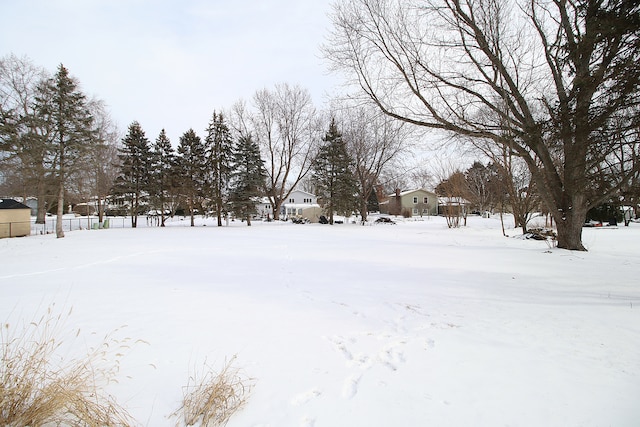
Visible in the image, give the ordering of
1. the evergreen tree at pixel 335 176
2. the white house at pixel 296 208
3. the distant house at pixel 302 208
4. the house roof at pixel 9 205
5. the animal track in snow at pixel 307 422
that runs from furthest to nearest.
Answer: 1. the distant house at pixel 302 208
2. the white house at pixel 296 208
3. the evergreen tree at pixel 335 176
4. the house roof at pixel 9 205
5. the animal track in snow at pixel 307 422

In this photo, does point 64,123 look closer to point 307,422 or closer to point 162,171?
point 162,171

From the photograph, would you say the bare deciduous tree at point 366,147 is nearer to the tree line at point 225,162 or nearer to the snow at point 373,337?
the tree line at point 225,162

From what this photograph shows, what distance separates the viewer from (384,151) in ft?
104

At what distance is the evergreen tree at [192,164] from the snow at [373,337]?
2305 cm

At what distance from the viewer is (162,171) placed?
28.7 m

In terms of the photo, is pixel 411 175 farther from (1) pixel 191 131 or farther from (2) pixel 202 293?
(2) pixel 202 293

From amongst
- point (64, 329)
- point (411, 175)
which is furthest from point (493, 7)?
point (411, 175)

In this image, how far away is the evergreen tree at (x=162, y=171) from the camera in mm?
28203

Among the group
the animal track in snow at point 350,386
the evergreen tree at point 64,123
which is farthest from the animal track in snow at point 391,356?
the evergreen tree at point 64,123

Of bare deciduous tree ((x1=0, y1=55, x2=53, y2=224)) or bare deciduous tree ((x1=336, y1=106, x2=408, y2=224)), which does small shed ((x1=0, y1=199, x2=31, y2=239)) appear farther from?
bare deciduous tree ((x1=336, y1=106, x2=408, y2=224))

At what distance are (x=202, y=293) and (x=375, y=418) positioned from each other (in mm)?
4109

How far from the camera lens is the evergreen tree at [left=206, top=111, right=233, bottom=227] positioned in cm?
2952

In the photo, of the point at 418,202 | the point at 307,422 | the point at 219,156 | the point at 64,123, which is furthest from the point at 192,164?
the point at 418,202

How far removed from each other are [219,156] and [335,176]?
11592 millimetres
